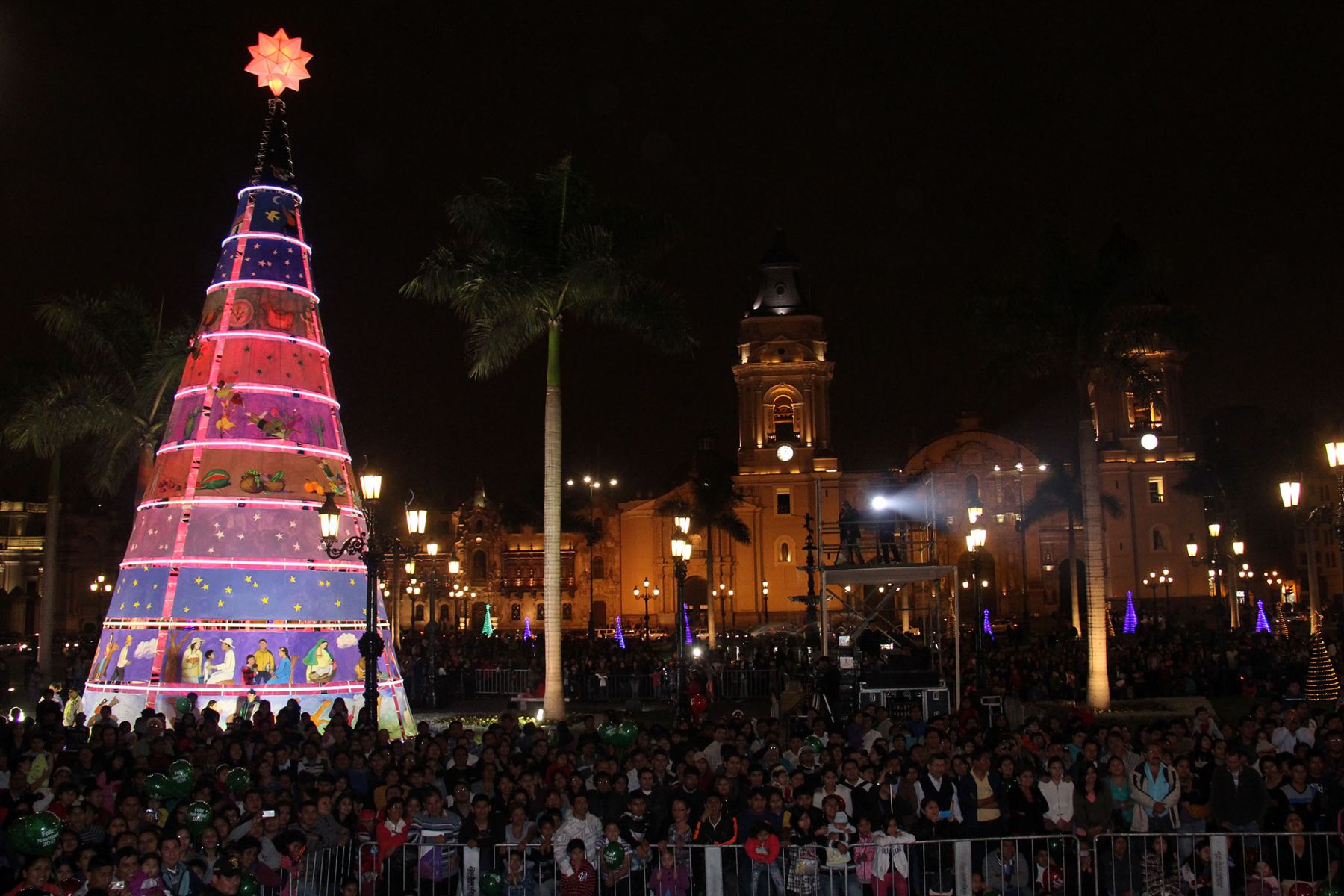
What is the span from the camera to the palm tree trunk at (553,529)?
70.3ft

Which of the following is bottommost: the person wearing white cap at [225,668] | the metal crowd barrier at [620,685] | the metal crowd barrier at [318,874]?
the metal crowd barrier at [318,874]

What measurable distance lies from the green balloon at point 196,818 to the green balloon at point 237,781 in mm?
1633

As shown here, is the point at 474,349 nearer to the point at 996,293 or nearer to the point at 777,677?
the point at 777,677

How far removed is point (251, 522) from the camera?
18500 mm

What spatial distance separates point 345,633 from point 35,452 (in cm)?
1425

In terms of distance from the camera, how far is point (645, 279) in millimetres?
23172

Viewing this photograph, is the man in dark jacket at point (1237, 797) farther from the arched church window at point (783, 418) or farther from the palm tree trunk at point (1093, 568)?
the arched church window at point (783, 418)

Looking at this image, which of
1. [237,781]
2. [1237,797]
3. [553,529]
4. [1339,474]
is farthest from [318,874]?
[1339,474]

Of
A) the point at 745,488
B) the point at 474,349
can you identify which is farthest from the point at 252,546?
the point at 745,488

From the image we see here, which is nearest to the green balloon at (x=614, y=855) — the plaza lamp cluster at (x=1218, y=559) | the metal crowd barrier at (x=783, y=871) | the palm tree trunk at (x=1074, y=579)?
the metal crowd barrier at (x=783, y=871)

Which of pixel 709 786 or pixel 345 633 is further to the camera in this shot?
pixel 345 633

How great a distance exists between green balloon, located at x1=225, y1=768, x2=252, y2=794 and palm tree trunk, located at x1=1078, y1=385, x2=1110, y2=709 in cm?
1659

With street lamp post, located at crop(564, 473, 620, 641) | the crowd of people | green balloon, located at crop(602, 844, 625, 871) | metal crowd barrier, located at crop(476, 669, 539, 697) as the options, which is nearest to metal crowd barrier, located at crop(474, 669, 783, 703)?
metal crowd barrier, located at crop(476, 669, 539, 697)

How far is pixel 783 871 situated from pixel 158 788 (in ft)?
19.0
